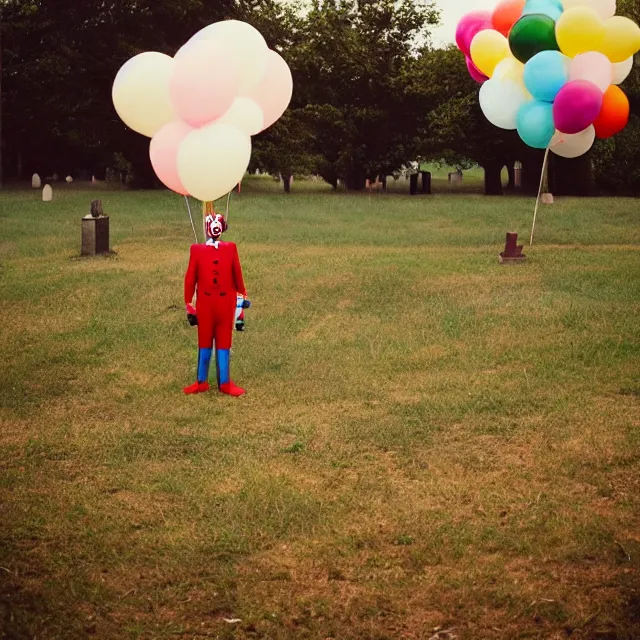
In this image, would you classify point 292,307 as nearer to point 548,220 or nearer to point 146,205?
point 548,220

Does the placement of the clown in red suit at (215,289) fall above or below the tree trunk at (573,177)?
below

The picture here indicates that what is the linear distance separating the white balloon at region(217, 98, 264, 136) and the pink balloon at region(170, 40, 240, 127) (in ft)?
0.51

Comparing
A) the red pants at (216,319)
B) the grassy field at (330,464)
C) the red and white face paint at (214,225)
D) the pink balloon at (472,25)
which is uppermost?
the pink balloon at (472,25)

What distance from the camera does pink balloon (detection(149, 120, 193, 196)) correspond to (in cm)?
797

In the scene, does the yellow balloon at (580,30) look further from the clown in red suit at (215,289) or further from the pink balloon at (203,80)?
the clown in red suit at (215,289)

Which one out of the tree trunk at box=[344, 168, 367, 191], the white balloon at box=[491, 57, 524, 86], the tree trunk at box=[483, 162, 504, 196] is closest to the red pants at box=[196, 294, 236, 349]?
the white balloon at box=[491, 57, 524, 86]

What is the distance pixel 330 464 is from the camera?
6.26 m

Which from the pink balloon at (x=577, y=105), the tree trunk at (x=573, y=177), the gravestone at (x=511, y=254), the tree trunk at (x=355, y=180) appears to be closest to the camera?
the pink balloon at (x=577, y=105)

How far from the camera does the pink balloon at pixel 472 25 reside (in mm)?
15484

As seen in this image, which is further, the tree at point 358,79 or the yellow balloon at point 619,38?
the tree at point 358,79

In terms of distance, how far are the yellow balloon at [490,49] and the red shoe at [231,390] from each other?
9.25 meters

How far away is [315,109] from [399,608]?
1451 inches

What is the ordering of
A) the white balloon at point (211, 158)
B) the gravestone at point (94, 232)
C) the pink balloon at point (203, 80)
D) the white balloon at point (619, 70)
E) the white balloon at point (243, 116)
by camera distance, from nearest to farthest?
the pink balloon at point (203, 80) → the white balloon at point (211, 158) → the white balloon at point (243, 116) → the white balloon at point (619, 70) → the gravestone at point (94, 232)

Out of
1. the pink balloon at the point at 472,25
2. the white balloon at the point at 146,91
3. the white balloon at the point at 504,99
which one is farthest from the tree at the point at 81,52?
the white balloon at the point at 146,91
